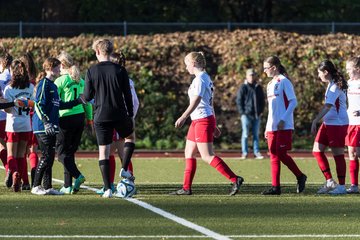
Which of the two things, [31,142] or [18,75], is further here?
[31,142]

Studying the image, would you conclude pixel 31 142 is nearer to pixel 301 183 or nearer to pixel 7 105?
Answer: pixel 7 105

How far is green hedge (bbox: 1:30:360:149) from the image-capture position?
3141 cm

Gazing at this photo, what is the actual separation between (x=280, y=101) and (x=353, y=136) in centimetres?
119

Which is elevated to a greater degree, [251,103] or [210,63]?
[210,63]

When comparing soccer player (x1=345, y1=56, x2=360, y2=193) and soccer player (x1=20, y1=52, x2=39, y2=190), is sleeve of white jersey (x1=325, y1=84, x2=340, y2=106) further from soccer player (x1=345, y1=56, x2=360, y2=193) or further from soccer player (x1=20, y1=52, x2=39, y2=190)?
soccer player (x1=20, y1=52, x2=39, y2=190)

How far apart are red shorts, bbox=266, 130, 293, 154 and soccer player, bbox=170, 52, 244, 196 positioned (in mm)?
745

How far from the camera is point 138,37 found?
33844 mm

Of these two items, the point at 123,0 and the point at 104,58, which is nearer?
the point at 104,58

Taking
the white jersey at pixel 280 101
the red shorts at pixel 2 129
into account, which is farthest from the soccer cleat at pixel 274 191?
the red shorts at pixel 2 129

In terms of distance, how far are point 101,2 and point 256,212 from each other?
28.4 metres

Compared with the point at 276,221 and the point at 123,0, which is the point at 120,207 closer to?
the point at 276,221

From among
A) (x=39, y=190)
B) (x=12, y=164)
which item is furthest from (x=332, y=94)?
(x=12, y=164)

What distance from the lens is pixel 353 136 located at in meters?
15.8

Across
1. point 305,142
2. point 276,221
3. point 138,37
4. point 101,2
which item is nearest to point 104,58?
point 276,221
